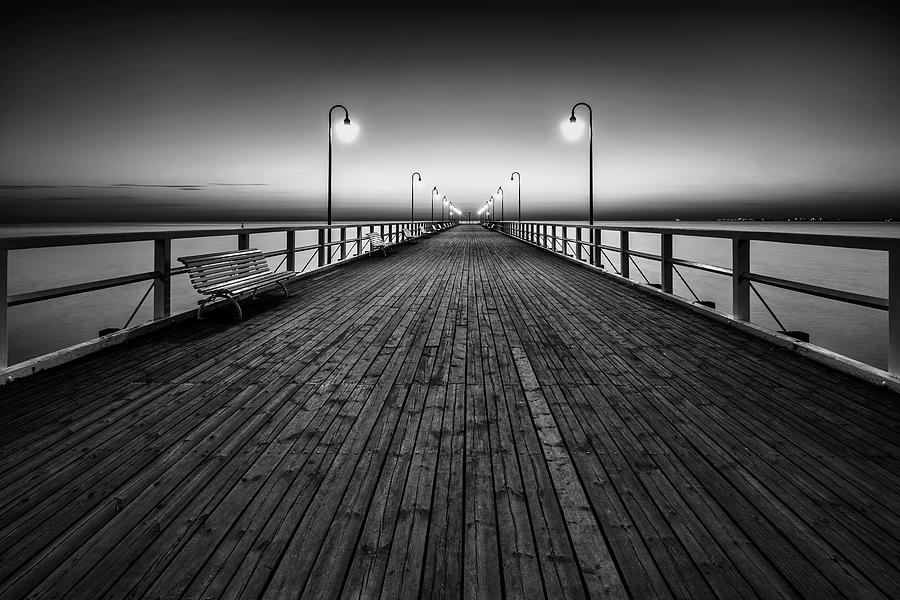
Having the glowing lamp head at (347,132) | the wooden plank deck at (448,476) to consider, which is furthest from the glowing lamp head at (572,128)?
the wooden plank deck at (448,476)

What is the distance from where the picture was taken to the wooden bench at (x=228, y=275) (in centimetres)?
507

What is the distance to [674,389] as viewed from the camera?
3.07 m

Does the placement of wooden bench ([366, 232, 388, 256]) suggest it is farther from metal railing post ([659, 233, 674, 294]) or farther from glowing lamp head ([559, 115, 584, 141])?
metal railing post ([659, 233, 674, 294])

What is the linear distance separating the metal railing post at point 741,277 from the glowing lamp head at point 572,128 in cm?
731

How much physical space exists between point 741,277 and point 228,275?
5675mm

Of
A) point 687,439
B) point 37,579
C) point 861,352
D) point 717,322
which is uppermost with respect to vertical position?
point 717,322

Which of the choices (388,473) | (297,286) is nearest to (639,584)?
(388,473)

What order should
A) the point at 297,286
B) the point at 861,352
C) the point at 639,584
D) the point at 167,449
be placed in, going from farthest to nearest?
the point at 861,352 < the point at 297,286 < the point at 167,449 < the point at 639,584

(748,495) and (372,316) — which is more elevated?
(372,316)

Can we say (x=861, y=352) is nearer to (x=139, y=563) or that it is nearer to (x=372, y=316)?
(x=372, y=316)

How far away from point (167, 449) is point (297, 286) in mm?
5895

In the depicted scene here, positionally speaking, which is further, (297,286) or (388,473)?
(297,286)

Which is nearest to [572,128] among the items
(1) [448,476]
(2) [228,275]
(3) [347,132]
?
(3) [347,132]

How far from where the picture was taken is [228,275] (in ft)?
18.8
